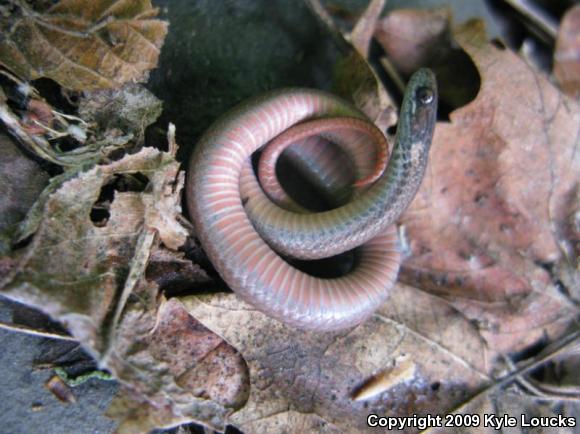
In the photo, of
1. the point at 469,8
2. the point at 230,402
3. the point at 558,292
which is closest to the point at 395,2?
the point at 469,8

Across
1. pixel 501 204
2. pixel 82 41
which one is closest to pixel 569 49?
pixel 501 204

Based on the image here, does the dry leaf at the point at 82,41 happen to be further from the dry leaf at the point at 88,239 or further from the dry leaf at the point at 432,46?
the dry leaf at the point at 432,46

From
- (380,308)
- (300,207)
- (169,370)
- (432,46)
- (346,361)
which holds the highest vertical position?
(432,46)

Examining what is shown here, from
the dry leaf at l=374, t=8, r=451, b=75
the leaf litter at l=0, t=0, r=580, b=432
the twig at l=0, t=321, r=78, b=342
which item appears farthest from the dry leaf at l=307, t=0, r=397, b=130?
the twig at l=0, t=321, r=78, b=342

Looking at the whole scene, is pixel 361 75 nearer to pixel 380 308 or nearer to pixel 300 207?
pixel 300 207

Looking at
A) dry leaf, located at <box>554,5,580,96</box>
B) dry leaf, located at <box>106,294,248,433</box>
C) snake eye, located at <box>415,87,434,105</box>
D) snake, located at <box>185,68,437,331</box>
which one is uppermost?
dry leaf, located at <box>554,5,580,96</box>

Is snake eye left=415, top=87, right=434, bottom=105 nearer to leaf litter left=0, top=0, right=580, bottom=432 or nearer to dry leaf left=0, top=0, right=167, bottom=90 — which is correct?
leaf litter left=0, top=0, right=580, bottom=432

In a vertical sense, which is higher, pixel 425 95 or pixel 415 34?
pixel 415 34
